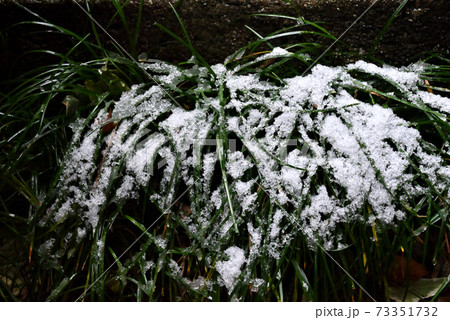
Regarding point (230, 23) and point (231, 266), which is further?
point (230, 23)

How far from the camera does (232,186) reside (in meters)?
1.16

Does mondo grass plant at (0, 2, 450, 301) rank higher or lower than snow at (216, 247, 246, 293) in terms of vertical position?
higher

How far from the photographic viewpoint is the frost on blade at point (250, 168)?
113 centimetres

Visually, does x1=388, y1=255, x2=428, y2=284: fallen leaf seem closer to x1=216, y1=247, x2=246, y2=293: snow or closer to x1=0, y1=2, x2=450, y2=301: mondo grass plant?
x1=0, y1=2, x2=450, y2=301: mondo grass plant

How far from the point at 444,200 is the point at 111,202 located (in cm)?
96

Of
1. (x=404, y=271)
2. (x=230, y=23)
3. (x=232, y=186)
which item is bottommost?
(x=404, y=271)

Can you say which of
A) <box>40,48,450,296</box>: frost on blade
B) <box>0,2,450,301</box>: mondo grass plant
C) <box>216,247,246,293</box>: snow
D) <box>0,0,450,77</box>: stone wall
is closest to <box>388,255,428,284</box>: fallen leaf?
<box>0,2,450,301</box>: mondo grass plant

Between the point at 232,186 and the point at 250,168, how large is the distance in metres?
0.08

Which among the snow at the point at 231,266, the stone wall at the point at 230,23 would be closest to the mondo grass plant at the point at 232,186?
the snow at the point at 231,266

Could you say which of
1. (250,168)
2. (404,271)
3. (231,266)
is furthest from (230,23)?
(404,271)

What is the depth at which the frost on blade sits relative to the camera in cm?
113

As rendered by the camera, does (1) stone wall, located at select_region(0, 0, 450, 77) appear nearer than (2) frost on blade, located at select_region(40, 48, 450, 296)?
No

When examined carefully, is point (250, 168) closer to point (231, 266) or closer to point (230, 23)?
point (231, 266)
